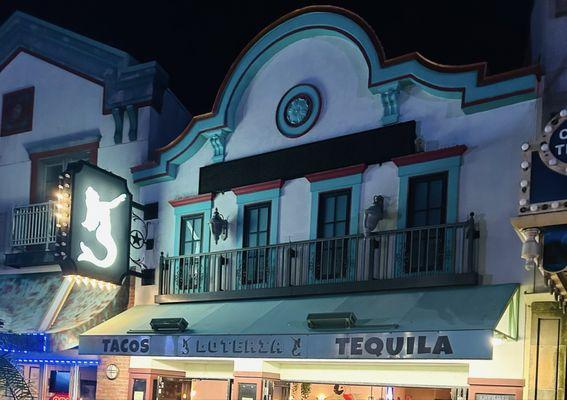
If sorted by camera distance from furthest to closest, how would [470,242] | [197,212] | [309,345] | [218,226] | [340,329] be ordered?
[197,212] → [218,226] → [309,345] → [340,329] → [470,242]

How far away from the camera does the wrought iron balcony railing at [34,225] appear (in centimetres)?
1739

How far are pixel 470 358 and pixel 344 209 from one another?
4.18 meters

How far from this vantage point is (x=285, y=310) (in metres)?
13.6

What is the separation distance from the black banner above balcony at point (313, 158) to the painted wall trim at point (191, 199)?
0.14 metres

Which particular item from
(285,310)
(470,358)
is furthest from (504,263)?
(285,310)

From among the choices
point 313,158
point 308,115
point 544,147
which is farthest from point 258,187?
point 544,147

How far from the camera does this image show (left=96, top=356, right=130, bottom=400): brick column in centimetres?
1608

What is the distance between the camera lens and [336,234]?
1405cm

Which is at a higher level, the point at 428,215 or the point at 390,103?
the point at 390,103

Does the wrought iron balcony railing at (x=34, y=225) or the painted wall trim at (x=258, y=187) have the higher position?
the painted wall trim at (x=258, y=187)

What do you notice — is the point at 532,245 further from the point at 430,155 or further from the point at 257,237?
the point at 257,237

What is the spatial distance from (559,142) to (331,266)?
5.38 metres

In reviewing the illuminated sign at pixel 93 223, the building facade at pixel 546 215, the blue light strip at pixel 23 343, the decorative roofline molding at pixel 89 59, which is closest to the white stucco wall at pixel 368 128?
the building facade at pixel 546 215

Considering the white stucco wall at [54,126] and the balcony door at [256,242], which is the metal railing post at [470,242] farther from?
the white stucco wall at [54,126]
